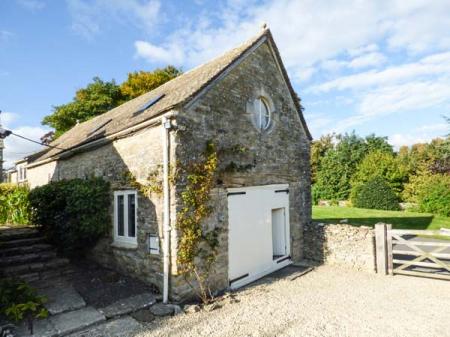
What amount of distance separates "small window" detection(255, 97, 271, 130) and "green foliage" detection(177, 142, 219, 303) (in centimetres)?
269

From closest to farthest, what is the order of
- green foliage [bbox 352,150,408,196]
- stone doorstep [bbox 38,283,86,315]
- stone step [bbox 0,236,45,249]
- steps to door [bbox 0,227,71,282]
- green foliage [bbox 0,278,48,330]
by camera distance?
green foliage [bbox 0,278,48,330]
stone doorstep [bbox 38,283,86,315]
steps to door [bbox 0,227,71,282]
stone step [bbox 0,236,45,249]
green foliage [bbox 352,150,408,196]

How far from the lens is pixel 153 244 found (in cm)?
770

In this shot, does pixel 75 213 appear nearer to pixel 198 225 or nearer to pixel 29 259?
pixel 29 259

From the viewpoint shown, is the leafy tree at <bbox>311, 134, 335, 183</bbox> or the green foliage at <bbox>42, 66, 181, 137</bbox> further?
the leafy tree at <bbox>311, 134, 335, 183</bbox>

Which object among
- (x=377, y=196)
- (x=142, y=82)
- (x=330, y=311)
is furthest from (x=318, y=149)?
(x=330, y=311)

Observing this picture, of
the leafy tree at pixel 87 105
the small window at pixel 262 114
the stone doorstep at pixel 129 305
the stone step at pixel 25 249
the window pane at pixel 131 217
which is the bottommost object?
the stone doorstep at pixel 129 305

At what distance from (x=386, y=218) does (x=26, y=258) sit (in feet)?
64.0

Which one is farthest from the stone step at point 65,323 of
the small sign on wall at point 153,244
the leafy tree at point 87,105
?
the leafy tree at point 87,105

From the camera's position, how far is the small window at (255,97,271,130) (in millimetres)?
10108

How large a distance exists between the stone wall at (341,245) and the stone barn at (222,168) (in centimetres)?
45

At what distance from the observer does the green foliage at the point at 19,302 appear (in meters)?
6.05

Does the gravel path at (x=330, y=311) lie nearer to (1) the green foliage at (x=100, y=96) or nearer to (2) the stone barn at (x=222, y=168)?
(2) the stone barn at (x=222, y=168)

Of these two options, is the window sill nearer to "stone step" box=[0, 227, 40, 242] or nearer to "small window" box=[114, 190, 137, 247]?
"small window" box=[114, 190, 137, 247]

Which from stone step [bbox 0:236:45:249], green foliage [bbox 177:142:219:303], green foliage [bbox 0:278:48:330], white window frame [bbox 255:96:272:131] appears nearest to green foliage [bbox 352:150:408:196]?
white window frame [bbox 255:96:272:131]
